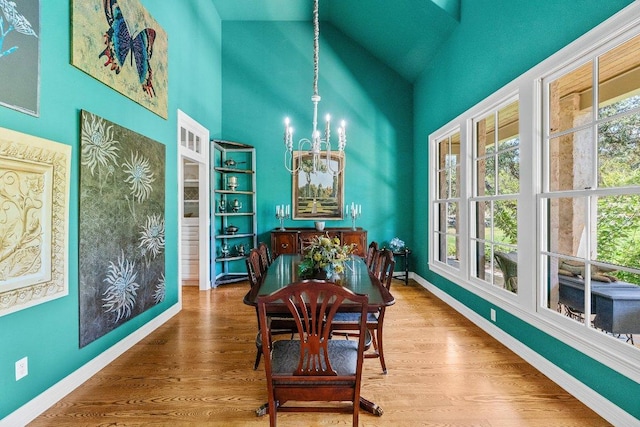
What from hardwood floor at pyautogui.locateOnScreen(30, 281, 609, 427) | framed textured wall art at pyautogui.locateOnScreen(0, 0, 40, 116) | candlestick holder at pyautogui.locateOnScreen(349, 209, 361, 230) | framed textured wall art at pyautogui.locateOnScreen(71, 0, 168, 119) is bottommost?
hardwood floor at pyautogui.locateOnScreen(30, 281, 609, 427)

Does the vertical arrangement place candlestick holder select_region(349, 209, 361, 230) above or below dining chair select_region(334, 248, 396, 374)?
above

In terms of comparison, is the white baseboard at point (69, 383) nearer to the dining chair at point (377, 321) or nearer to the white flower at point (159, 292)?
the white flower at point (159, 292)

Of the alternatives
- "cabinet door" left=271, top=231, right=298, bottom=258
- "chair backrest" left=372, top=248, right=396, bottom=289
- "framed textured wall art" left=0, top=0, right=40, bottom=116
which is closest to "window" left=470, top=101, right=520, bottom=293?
"chair backrest" left=372, top=248, right=396, bottom=289

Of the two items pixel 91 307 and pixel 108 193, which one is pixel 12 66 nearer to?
pixel 108 193

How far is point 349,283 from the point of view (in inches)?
88.0

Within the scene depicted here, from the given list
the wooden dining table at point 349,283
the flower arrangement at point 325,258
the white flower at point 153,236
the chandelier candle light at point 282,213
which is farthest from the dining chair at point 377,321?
the chandelier candle light at point 282,213

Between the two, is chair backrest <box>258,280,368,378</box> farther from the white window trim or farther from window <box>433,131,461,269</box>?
window <box>433,131,461,269</box>

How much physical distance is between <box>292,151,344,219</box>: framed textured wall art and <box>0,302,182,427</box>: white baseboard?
3059 millimetres

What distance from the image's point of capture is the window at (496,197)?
9.59 feet

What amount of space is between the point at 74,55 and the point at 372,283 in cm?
270

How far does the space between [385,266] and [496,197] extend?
5.03 ft

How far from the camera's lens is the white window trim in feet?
5.86

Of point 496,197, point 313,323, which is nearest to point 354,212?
point 496,197

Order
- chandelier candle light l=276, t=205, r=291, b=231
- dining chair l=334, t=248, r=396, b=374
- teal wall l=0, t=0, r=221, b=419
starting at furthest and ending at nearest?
chandelier candle light l=276, t=205, r=291, b=231, dining chair l=334, t=248, r=396, b=374, teal wall l=0, t=0, r=221, b=419
